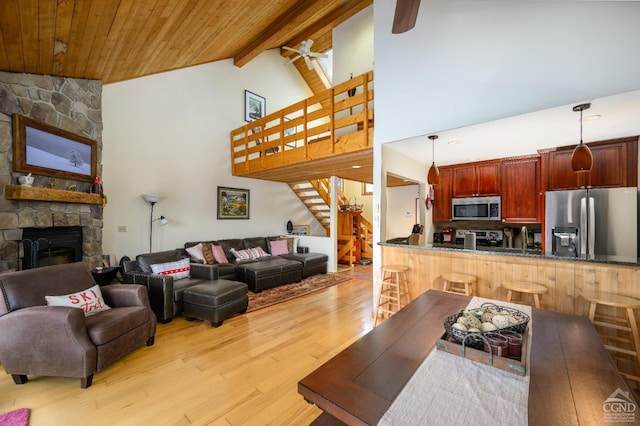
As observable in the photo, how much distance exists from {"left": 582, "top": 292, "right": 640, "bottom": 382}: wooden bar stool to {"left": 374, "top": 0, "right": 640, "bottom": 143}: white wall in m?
1.65

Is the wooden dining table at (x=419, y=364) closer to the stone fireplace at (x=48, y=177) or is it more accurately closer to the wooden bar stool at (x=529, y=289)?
the wooden bar stool at (x=529, y=289)

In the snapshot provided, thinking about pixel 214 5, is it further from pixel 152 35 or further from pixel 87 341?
pixel 87 341

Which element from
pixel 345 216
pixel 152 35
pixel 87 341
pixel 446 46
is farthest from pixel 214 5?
pixel 345 216

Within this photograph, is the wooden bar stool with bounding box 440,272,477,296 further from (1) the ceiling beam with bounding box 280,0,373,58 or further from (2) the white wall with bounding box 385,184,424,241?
(1) the ceiling beam with bounding box 280,0,373,58

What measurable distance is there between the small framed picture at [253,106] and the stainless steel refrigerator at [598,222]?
6.24 m

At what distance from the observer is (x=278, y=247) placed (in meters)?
6.19

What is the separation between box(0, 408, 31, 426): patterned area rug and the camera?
1729 mm

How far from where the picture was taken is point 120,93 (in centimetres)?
433

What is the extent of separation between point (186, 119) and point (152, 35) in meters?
2.09

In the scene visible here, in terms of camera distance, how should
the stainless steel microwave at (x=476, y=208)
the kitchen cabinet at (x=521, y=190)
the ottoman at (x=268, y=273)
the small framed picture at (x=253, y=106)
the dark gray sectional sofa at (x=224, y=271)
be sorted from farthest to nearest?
the small framed picture at (x=253, y=106) → the ottoman at (x=268, y=273) → the stainless steel microwave at (x=476, y=208) → the kitchen cabinet at (x=521, y=190) → the dark gray sectional sofa at (x=224, y=271)

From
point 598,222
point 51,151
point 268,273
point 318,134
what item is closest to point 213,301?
point 268,273

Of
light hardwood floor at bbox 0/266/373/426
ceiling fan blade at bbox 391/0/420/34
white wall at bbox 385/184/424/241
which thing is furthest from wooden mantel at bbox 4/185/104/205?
white wall at bbox 385/184/424/241

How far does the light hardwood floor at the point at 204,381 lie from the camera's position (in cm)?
183

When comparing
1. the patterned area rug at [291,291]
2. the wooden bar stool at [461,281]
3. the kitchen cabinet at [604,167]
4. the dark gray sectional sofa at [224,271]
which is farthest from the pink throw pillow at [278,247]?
the kitchen cabinet at [604,167]
